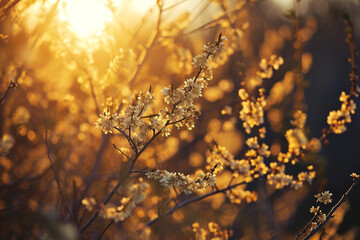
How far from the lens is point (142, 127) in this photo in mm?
2029

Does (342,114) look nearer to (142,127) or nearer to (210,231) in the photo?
(210,231)

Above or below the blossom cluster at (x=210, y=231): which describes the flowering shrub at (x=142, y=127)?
above

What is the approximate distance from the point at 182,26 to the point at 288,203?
3.25m

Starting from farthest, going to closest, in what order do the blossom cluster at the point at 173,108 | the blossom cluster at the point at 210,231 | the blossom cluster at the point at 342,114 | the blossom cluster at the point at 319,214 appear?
the blossom cluster at the point at 342,114 → the blossom cluster at the point at 210,231 → the blossom cluster at the point at 319,214 → the blossom cluster at the point at 173,108

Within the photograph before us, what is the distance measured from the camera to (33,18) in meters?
3.34

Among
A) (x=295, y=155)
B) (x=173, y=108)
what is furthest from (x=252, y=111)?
(x=173, y=108)

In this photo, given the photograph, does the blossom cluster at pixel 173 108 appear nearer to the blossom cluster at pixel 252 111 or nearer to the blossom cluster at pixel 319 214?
the blossom cluster at pixel 319 214

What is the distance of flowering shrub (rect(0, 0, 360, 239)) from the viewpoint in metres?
2.04

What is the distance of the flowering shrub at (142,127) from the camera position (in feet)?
6.68

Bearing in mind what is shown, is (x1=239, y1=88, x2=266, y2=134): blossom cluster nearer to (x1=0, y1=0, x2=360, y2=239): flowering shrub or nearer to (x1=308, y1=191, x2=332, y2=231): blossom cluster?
(x1=0, y1=0, x2=360, y2=239): flowering shrub

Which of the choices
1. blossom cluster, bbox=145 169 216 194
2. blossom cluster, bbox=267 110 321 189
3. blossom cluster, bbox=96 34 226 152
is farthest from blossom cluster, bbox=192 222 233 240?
blossom cluster, bbox=96 34 226 152

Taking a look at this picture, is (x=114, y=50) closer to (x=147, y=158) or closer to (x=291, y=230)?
(x=147, y=158)

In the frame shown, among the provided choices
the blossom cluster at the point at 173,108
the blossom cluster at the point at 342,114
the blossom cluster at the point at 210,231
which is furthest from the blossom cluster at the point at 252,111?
the blossom cluster at the point at 173,108

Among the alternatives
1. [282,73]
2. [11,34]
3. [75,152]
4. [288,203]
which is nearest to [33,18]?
[11,34]
